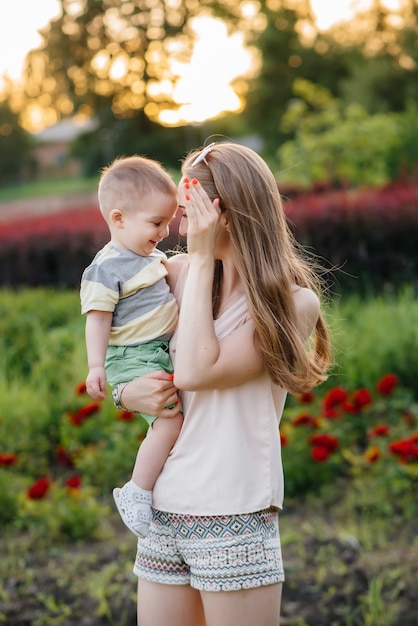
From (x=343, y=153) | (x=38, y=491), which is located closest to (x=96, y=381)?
(x=38, y=491)

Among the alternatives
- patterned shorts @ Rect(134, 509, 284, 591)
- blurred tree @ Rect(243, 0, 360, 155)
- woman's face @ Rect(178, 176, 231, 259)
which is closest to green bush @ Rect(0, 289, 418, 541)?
woman's face @ Rect(178, 176, 231, 259)

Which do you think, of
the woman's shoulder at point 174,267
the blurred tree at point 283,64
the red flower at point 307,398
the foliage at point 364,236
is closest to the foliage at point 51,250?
the foliage at point 364,236

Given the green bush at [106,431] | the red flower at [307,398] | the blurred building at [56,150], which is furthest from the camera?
the blurred building at [56,150]

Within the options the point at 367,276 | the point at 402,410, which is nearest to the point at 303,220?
the point at 367,276

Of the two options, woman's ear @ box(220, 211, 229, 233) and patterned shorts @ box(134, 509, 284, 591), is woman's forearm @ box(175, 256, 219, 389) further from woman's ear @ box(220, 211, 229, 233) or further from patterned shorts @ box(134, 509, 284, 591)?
patterned shorts @ box(134, 509, 284, 591)

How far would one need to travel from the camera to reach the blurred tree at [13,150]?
52.2 meters

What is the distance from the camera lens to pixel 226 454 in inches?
84.2

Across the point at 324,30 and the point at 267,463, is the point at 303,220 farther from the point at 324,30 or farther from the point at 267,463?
the point at 324,30

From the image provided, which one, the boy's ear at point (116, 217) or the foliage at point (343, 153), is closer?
the boy's ear at point (116, 217)

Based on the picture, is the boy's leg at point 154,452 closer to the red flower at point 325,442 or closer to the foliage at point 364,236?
the red flower at point 325,442

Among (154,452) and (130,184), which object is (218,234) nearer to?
(130,184)

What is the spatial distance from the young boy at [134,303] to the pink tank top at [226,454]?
56 millimetres

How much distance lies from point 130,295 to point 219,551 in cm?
67

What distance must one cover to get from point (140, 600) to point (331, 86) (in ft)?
110
